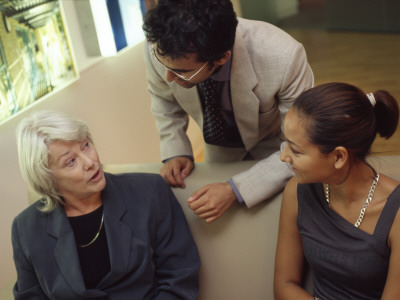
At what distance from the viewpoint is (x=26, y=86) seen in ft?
8.31

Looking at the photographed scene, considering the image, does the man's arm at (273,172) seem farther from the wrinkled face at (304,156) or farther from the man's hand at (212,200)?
the wrinkled face at (304,156)

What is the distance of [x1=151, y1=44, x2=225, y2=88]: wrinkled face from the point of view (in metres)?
1.59

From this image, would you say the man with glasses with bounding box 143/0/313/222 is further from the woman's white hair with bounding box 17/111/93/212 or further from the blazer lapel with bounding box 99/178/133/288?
the woman's white hair with bounding box 17/111/93/212

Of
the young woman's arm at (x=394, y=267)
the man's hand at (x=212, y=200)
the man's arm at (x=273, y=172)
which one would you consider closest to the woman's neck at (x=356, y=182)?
the young woman's arm at (x=394, y=267)

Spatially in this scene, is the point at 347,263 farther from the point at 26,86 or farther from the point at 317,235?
the point at 26,86

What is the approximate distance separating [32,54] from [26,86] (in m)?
0.17

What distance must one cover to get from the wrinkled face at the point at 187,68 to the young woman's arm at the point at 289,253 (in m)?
0.46

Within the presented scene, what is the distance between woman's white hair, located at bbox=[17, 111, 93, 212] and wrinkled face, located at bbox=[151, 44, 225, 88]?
1.26ft

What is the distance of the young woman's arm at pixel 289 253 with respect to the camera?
1678mm

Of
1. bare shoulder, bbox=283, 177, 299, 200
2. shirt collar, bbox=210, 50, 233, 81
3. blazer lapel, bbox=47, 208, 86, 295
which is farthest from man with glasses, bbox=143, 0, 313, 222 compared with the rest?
blazer lapel, bbox=47, 208, 86, 295

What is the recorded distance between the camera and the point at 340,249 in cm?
153

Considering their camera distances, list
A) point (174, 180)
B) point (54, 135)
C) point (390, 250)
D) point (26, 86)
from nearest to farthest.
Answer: point (390, 250) < point (54, 135) < point (174, 180) < point (26, 86)

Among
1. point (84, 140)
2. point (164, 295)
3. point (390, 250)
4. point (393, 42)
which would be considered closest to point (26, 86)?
point (84, 140)

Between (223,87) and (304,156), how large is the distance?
549 millimetres
